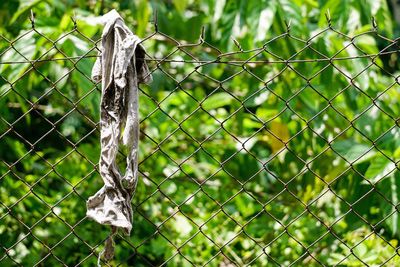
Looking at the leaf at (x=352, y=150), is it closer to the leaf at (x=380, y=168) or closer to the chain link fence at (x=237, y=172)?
the chain link fence at (x=237, y=172)

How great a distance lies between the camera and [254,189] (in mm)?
4547

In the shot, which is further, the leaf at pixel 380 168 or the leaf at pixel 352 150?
the leaf at pixel 352 150

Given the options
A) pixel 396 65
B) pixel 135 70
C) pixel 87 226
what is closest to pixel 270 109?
pixel 87 226

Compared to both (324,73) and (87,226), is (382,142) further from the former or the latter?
(87,226)

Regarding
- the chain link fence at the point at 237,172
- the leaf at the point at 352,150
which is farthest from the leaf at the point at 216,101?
the leaf at the point at 352,150

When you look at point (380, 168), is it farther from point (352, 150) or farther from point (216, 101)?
point (216, 101)

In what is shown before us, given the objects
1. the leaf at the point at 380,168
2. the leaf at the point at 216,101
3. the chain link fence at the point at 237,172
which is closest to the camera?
the leaf at the point at 380,168

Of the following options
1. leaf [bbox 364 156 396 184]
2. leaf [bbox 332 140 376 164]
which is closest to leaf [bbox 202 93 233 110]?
leaf [bbox 332 140 376 164]

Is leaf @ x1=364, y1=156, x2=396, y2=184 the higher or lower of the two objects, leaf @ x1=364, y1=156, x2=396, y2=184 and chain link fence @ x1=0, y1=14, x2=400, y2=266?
the higher

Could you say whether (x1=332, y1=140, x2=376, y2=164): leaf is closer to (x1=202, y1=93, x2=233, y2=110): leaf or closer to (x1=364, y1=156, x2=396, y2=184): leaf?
(x1=364, y1=156, x2=396, y2=184): leaf

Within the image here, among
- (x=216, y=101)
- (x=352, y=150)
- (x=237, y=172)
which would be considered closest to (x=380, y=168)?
(x=352, y=150)

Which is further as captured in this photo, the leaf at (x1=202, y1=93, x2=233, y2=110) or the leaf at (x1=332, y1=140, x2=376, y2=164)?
the leaf at (x1=202, y1=93, x2=233, y2=110)

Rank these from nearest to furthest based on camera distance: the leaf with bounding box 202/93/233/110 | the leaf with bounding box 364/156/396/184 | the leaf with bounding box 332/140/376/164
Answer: the leaf with bounding box 364/156/396/184
the leaf with bounding box 332/140/376/164
the leaf with bounding box 202/93/233/110

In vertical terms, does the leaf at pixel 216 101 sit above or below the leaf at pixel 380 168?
below
